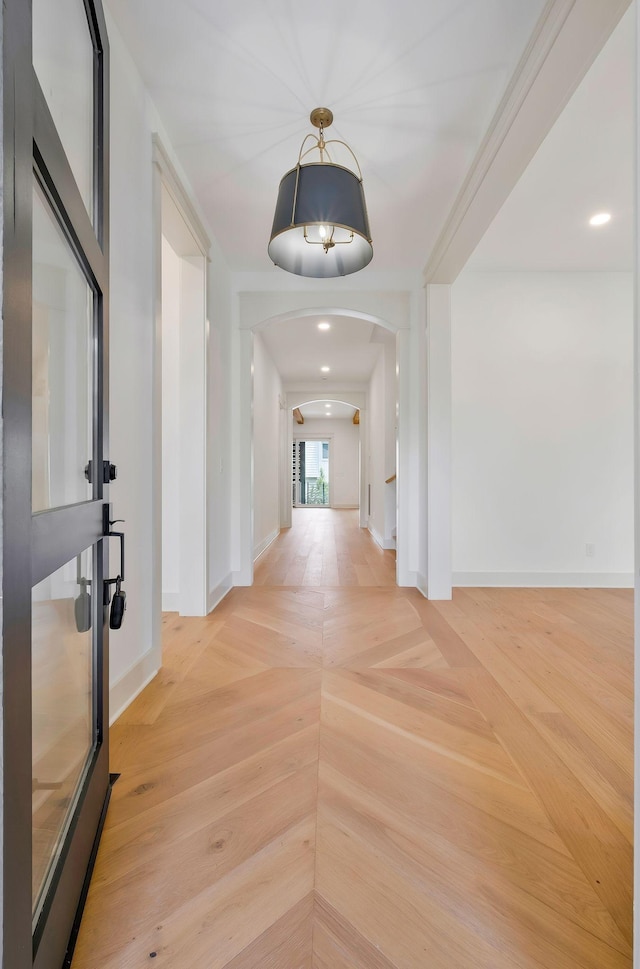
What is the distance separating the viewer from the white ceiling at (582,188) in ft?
6.52

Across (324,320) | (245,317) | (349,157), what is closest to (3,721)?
(349,157)

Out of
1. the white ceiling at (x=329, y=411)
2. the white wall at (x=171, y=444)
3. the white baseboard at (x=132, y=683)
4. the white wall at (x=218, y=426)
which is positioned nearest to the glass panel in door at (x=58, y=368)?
the white baseboard at (x=132, y=683)

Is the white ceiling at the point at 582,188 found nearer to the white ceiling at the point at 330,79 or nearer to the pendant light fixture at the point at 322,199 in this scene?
the white ceiling at the point at 330,79

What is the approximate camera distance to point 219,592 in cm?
345

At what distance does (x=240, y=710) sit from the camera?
6.07ft

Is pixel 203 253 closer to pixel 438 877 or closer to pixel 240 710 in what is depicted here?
pixel 240 710

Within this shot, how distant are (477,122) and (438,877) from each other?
2775mm

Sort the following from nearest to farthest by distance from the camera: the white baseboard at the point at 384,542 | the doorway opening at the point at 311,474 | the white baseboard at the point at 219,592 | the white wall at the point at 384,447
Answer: the white baseboard at the point at 219,592, the white wall at the point at 384,447, the white baseboard at the point at 384,542, the doorway opening at the point at 311,474

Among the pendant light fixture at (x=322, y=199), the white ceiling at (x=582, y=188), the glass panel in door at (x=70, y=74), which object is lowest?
the glass panel in door at (x=70, y=74)

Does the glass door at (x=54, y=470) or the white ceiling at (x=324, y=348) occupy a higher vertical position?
the white ceiling at (x=324, y=348)

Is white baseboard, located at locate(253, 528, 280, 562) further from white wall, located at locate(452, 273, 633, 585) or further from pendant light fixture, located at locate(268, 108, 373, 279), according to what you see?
pendant light fixture, located at locate(268, 108, 373, 279)

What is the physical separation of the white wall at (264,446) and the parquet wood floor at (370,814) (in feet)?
8.72

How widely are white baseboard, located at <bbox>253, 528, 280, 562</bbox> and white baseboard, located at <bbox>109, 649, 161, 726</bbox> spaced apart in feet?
9.11

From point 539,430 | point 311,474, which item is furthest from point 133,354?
point 311,474
